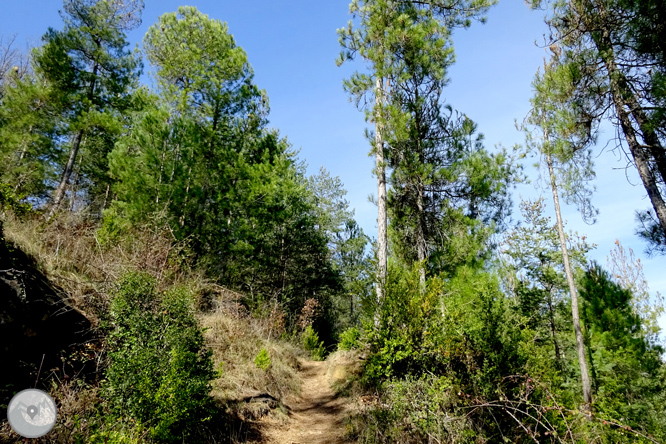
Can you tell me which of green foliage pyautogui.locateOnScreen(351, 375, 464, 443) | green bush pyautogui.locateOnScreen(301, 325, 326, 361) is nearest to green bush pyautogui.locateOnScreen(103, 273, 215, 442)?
green foliage pyautogui.locateOnScreen(351, 375, 464, 443)

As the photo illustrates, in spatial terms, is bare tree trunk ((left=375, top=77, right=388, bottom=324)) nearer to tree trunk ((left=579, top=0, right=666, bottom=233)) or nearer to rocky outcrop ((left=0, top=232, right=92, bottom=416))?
tree trunk ((left=579, top=0, right=666, bottom=233))

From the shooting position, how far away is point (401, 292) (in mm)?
5676

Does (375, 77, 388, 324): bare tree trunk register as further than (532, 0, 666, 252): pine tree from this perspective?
Yes

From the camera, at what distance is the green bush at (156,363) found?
11.5ft

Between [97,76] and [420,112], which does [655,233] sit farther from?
[97,76]

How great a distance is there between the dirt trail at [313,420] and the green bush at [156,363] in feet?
6.79

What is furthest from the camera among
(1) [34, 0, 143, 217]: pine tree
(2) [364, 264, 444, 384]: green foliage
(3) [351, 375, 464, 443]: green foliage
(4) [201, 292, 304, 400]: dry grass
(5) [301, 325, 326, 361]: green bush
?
(5) [301, 325, 326, 361]: green bush

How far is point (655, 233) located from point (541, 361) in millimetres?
4159

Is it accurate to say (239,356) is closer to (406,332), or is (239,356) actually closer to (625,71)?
(406,332)

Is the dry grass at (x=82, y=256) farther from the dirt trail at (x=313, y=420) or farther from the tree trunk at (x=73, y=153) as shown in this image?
the tree trunk at (x=73, y=153)

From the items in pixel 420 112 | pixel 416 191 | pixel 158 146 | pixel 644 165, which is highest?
pixel 420 112

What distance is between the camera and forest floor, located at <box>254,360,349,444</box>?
231 inches

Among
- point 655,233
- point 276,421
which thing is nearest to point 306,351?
point 276,421

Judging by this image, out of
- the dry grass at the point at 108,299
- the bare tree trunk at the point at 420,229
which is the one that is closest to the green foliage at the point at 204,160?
the dry grass at the point at 108,299
